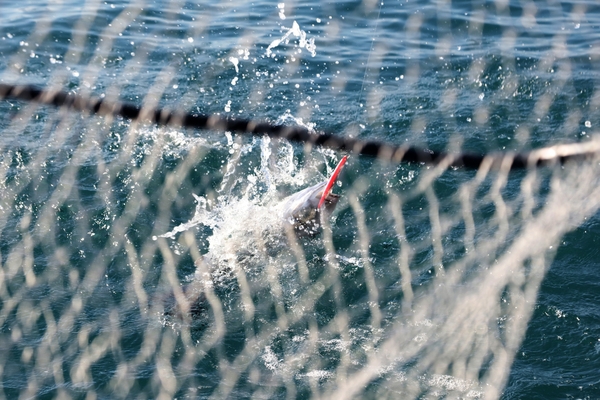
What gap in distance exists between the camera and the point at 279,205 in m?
6.02

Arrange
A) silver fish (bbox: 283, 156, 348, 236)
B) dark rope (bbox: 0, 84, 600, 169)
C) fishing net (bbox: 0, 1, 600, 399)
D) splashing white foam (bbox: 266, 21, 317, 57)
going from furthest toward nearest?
splashing white foam (bbox: 266, 21, 317, 57), silver fish (bbox: 283, 156, 348, 236), fishing net (bbox: 0, 1, 600, 399), dark rope (bbox: 0, 84, 600, 169)

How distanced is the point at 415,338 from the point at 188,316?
5.29 feet

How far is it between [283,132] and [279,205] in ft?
13.7

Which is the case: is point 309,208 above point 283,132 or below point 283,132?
Result: below

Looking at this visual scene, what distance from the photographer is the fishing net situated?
502 cm

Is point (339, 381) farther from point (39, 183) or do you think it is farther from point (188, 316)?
point (39, 183)

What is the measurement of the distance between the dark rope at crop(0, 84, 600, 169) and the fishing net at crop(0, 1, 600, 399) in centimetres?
119

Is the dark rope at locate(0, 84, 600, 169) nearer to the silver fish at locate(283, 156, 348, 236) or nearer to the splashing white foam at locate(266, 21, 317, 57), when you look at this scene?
the silver fish at locate(283, 156, 348, 236)

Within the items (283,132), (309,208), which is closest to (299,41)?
(309,208)

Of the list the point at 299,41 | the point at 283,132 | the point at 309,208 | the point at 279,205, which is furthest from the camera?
the point at 299,41

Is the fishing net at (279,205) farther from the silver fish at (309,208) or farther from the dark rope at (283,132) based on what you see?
the dark rope at (283,132)

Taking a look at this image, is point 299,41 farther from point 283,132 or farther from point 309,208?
point 283,132

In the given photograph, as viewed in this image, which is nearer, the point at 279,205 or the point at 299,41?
the point at 279,205

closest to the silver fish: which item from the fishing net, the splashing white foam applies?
the fishing net
